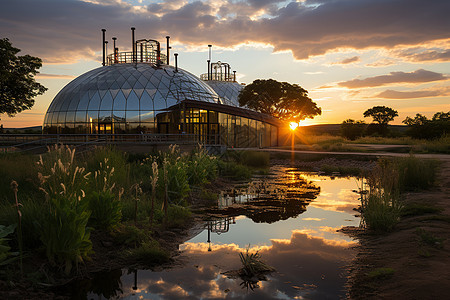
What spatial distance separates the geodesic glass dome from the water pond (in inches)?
1000

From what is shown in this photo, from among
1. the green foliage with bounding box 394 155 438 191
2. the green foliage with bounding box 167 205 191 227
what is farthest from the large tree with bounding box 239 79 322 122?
the green foliage with bounding box 167 205 191 227

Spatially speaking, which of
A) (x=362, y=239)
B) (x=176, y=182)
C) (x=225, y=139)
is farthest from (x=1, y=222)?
(x=225, y=139)

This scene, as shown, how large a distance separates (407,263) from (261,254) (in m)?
2.73

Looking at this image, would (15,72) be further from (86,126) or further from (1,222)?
(1,222)

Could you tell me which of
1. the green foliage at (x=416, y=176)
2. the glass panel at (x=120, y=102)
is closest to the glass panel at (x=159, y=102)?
the glass panel at (x=120, y=102)

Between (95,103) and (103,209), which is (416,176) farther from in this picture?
(95,103)

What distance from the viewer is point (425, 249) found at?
6266mm

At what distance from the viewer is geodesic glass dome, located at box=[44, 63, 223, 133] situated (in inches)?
1411

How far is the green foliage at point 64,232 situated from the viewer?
18.1 feet

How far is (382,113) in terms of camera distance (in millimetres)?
84500

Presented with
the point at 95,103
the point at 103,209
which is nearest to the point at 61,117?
the point at 95,103

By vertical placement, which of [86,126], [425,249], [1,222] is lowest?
[425,249]

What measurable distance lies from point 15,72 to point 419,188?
36.5 metres

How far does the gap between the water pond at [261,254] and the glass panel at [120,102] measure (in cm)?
2625
